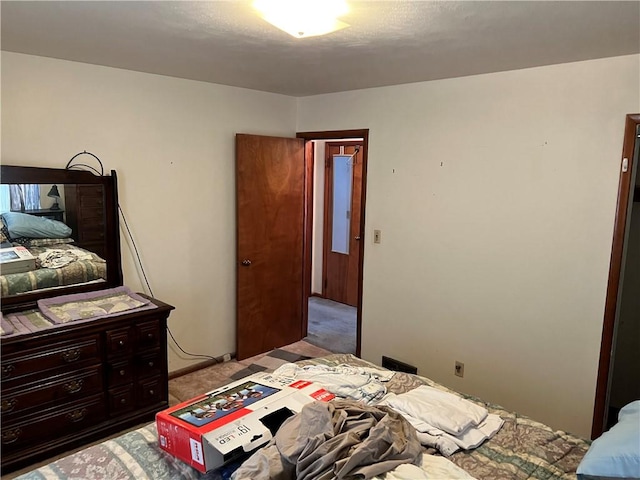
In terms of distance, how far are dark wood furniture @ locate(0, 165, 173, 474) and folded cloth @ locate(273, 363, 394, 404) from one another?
1110 mm

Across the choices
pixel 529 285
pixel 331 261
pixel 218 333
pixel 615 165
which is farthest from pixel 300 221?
pixel 615 165

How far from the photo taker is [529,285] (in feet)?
9.29

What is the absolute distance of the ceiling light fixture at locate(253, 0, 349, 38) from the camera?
175 centimetres

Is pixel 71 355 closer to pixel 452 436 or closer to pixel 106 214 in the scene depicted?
pixel 106 214

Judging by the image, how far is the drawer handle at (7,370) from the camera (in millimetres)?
2303

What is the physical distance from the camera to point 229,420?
5.42 ft

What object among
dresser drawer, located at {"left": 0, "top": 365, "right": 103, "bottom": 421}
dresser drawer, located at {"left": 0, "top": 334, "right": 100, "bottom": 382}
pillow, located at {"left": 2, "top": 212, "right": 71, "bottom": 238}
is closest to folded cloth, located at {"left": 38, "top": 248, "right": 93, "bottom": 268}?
pillow, located at {"left": 2, "top": 212, "right": 71, "bottom": 238}

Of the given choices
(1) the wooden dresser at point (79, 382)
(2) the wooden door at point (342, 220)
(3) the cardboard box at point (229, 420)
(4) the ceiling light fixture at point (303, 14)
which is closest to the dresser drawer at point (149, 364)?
(1) the wooden dresser at point (79, 382)

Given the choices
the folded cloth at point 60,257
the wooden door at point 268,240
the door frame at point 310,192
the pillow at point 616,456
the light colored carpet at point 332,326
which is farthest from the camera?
the light colored carpet at point 332,326

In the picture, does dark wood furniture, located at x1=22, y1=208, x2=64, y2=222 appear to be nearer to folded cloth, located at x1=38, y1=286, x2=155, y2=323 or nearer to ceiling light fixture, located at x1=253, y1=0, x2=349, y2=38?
folded cloth, located at x1=38, y1=286, x2=155, y2=323

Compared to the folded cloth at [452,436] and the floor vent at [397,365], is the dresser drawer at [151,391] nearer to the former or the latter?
the floor vent at [397,365]

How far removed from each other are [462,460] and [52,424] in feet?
7.15

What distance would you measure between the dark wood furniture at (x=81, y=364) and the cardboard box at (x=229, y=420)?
3.66ft

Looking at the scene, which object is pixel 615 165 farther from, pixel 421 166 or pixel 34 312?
pixel 34 312
